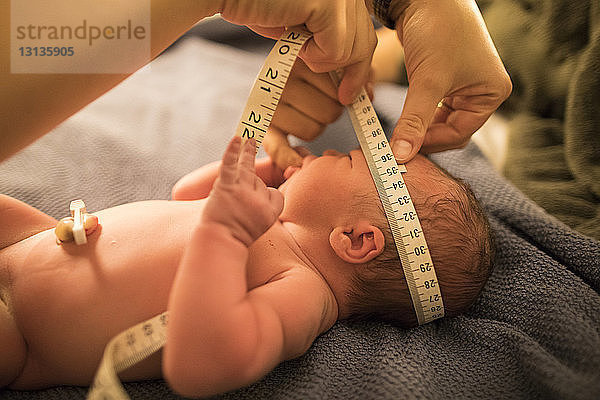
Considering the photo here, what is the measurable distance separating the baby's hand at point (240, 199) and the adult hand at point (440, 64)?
1.35 ft

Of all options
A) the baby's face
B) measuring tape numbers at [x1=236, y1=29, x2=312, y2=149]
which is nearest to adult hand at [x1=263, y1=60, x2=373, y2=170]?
the baby's face

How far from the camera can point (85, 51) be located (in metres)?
1.14

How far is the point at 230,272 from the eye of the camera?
3.44 ft

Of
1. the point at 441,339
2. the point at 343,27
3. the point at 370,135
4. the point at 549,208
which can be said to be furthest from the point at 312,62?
the point at 549,208

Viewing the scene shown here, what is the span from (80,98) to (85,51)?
11 centimetres

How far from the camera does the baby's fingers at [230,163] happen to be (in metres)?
1.08

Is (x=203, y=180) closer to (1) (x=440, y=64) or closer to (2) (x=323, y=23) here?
(2) (x=323, y=23)

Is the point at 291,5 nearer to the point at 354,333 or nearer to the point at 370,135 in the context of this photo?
the point at 370,135

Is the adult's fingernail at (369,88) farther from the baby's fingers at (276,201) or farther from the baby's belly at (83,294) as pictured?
the baby's belly at (83,294)

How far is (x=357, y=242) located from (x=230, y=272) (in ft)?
1.35

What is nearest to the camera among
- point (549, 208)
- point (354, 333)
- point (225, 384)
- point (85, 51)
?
point (225, 384)

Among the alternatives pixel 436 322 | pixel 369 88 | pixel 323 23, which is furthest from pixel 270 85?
pixel 436 322

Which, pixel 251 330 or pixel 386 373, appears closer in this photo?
pixel 251 330

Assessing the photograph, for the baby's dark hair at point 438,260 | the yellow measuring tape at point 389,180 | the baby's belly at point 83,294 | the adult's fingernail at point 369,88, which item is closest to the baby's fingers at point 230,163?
the yellow measuring tape at point 389,180
